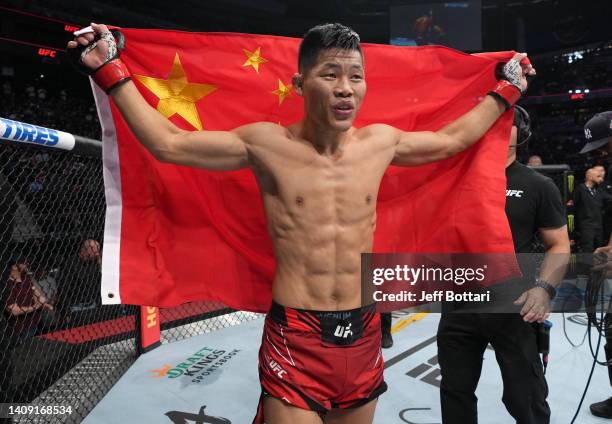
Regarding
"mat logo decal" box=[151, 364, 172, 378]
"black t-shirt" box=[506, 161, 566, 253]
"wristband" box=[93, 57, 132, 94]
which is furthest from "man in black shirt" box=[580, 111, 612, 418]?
"mat logo decal" box=[151, 364, 172, 378]

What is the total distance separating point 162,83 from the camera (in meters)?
1.85

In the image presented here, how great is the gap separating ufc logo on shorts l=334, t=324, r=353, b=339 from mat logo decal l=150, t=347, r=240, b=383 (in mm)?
1971

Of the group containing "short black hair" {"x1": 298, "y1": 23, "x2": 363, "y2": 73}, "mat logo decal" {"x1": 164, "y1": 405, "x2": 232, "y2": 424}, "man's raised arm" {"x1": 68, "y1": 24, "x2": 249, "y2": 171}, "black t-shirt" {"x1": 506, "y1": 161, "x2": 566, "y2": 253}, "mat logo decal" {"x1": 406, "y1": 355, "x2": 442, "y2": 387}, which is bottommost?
"mat logo decal" {"x1": 164, "y1": 405, "x2": 232, "y2": 424}

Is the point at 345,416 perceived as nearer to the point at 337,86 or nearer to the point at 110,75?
the point at 337,86

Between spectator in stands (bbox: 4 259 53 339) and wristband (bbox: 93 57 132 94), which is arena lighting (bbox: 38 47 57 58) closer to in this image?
spectator in stands (bbox: 4 259 53 339)

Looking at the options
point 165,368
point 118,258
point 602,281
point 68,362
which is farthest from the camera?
point 165,368

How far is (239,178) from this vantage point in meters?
1.88

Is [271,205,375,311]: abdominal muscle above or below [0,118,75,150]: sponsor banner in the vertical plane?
below

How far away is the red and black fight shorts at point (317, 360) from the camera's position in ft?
4.66

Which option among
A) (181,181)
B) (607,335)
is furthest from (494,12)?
(181,181)

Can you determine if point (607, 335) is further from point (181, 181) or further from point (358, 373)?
point (181, 181)

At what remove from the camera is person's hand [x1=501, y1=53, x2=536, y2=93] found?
176 cm

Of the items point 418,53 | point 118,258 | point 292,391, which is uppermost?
point 418,53

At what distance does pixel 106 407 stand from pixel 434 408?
1.96 meters
